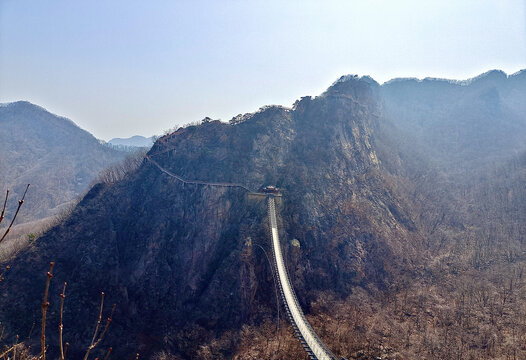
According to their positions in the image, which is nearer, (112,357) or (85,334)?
(112,357)

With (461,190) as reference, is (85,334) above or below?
below

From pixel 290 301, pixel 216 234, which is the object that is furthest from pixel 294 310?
pixel 216 234

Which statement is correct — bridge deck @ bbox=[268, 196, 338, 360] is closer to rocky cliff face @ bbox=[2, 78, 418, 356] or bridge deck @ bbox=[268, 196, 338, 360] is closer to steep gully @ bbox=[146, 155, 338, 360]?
steep gully @ bbox=[146, 155, 338, 360]

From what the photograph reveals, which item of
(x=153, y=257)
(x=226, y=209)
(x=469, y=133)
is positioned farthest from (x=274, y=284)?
(x=469, y=133)

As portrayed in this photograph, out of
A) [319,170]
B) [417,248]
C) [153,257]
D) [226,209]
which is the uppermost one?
[319,170]

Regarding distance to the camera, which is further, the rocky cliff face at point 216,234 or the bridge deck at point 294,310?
the rocky cliff face at point 216,234

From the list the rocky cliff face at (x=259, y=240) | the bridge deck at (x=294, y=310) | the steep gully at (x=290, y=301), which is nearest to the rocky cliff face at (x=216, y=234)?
the rocky cliff face at (x=259, y=240)

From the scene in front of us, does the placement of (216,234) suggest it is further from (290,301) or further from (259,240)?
(290,301)

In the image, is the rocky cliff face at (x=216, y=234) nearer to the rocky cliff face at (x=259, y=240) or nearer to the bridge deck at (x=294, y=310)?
the rocky cliff face at (x=259, y=240)

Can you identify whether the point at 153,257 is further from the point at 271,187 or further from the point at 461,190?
the point at 461,190
